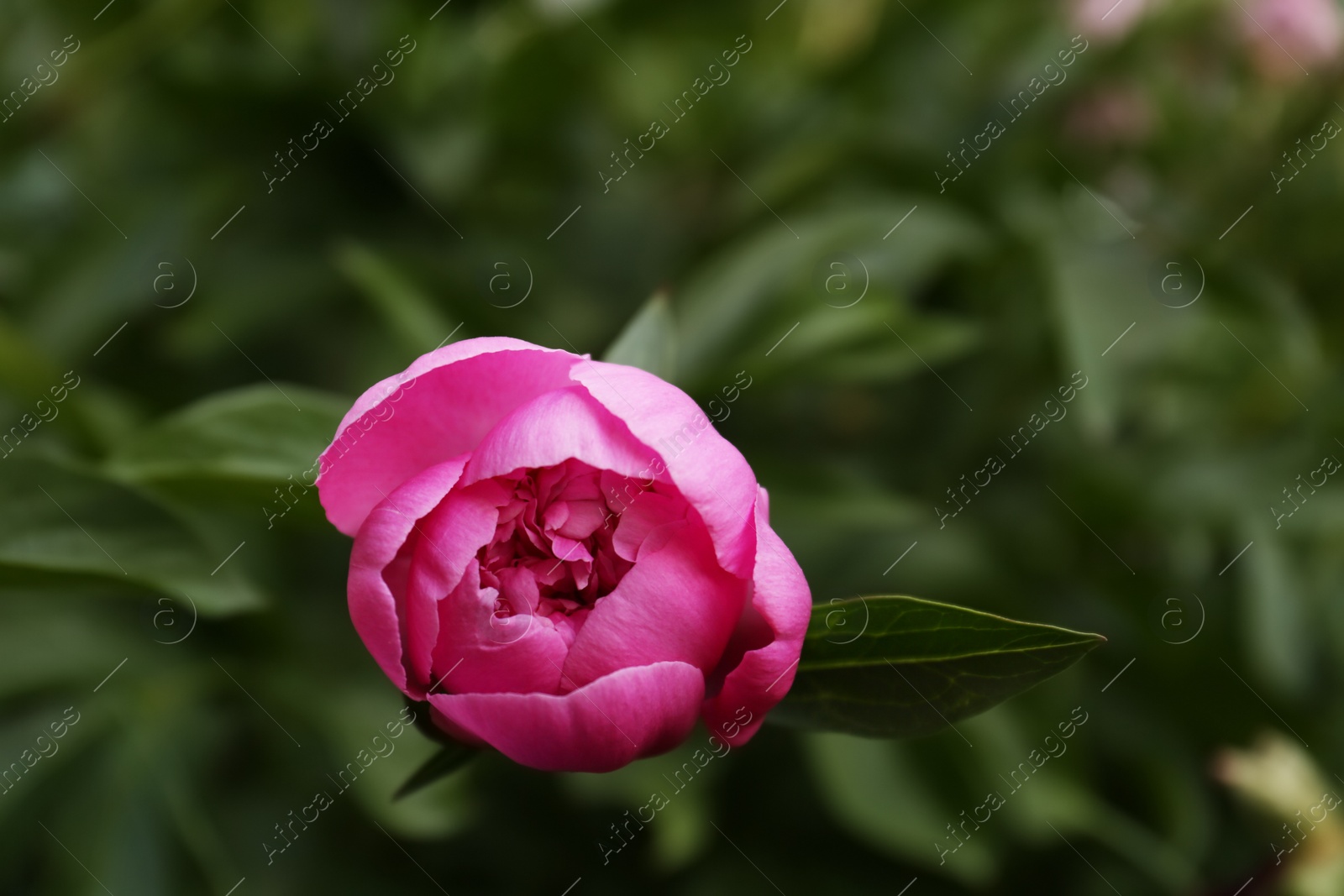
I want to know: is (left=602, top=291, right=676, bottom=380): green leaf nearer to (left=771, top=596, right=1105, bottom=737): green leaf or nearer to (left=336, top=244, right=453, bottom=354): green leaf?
(left=771, top=596, right=1105, bottom=737): green leaf

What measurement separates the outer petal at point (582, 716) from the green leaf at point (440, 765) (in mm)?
48

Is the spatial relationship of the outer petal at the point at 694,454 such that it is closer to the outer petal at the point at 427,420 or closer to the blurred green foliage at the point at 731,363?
the outer petal at the point at 427,420

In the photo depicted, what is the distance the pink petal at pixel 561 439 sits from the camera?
48 centimetres

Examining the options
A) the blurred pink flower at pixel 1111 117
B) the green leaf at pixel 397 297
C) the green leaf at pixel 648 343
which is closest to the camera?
the green leaf at pixel 648 343

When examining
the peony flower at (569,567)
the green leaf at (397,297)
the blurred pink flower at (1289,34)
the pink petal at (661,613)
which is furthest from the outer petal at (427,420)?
the blurred pink flower at (1289,34)

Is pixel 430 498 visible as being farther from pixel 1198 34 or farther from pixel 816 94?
pixel 1198 34

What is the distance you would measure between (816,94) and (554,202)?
39cm

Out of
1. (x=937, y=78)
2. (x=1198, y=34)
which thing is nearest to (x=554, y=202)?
(x=937, y=78)

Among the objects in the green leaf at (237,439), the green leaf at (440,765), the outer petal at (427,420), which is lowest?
the green leaf at (440,765)

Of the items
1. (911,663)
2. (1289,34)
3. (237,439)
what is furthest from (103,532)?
(1289,34)

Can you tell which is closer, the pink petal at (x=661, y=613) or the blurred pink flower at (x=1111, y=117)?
the pink petal at (x=661, y=613)

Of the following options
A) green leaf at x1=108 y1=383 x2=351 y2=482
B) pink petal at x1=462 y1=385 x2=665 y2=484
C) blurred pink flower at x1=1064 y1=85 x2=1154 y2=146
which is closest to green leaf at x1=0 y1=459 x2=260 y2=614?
green leaf at x1=108 y1=383 x2=351 y2=482

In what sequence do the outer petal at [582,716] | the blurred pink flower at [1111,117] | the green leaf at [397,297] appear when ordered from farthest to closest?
the blurred pink flower at [1111,117] → the green leaf at [397,297] → the outer petal at [582,716]

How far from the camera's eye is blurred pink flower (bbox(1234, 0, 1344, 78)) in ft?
4.76
